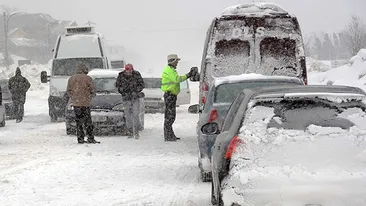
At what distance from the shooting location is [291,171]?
4.58 metres

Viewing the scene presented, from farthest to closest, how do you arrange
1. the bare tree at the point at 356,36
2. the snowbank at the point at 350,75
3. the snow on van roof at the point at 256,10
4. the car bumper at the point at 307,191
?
the bare tree at the point at 356,36 → the snowbank at the point at 350,75 → the snow on van roof at the point at 256,10 → the car bumper at the point at 307,191

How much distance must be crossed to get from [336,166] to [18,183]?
496 centimetres

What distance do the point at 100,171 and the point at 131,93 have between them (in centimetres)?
462

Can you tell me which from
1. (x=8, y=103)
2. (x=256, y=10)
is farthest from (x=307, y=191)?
(x=8, y=103)

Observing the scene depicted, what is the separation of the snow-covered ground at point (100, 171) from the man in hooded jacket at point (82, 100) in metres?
0.38

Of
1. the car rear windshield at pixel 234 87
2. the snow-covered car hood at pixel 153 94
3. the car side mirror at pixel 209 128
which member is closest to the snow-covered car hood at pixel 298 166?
the car side mirror at pixel 209 128

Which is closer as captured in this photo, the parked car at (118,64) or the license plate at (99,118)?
the license plate at (99,118)

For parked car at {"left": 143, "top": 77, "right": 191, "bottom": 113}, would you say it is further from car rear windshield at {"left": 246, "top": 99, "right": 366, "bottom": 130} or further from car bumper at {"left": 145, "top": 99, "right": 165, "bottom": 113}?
→ car rear windshield at {"left": 246, "top": 99, "right": 366, "bottom": 130}

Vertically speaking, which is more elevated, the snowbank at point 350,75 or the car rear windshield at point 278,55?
the car rear windshield at point 278,55

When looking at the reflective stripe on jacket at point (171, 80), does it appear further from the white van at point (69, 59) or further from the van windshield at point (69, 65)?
the van windshield at point (69, 65)

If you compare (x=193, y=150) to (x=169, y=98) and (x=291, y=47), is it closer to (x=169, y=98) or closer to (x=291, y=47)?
(x=169, y=98)

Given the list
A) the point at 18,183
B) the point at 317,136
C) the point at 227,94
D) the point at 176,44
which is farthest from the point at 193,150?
the point at 176,44

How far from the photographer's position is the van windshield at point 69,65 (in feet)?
64.5

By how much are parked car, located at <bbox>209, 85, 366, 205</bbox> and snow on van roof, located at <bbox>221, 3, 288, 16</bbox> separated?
23.7ft
